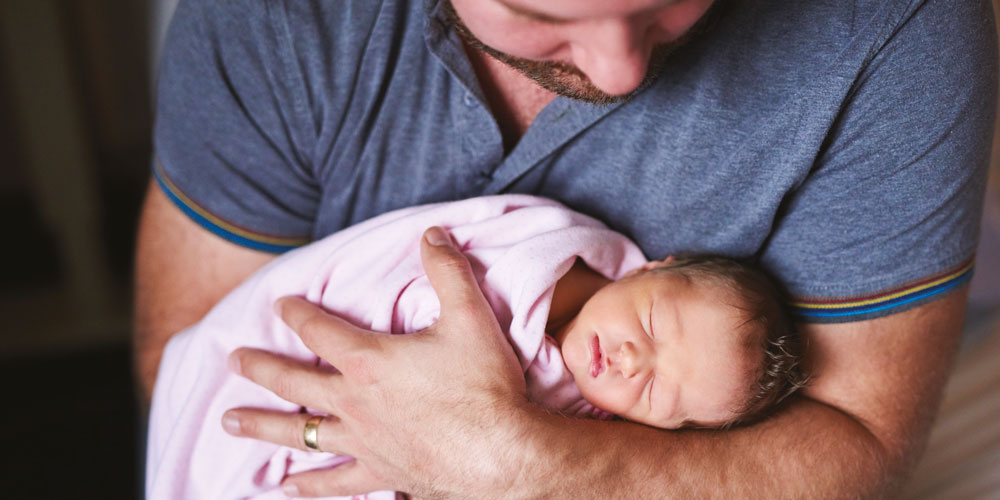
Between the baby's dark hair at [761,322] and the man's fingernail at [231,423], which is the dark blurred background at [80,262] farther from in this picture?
the man's fingernail at [231,423]

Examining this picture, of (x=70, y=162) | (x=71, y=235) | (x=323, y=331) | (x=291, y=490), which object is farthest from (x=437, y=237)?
(x=71, y=235)

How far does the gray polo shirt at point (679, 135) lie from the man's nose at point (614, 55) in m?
0.17

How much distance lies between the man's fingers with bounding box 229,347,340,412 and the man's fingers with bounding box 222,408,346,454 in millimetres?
26

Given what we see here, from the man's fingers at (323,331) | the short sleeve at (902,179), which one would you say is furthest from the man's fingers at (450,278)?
the short sleeve at (902,179)

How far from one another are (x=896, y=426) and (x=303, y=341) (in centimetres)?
88

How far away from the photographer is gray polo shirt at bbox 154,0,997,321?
3.56 ft

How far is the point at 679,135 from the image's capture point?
3.87 feet

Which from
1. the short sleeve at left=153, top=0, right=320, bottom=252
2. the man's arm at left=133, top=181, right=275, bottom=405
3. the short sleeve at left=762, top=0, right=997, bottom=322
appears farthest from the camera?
the man's arm at left=133, top=181, right=275, bottom=405

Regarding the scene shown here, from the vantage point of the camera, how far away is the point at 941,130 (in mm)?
1073

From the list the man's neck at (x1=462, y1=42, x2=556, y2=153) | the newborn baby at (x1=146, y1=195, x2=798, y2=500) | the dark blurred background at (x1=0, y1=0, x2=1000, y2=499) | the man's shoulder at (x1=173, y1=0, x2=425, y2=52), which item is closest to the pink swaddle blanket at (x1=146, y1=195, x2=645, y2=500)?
the newborn baby at (x1=146, y1=195, x2=798, y2=500)

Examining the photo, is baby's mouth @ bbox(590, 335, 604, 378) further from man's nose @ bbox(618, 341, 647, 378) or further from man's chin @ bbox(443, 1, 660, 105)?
man's chin @ bbox(443, 1, 660, 105)

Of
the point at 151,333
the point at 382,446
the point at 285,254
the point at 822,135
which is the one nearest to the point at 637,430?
the point at 382,446

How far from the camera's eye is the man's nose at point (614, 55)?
3.06 ft

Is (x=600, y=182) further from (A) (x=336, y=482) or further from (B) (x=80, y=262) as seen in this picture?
(B) (x=80, y=262)
